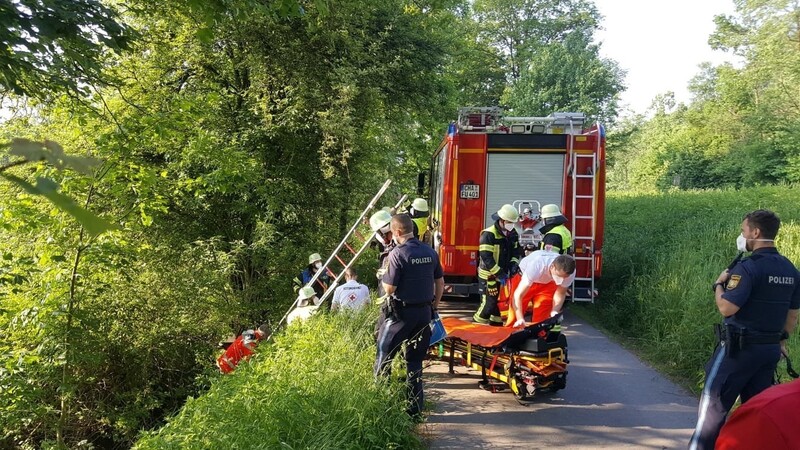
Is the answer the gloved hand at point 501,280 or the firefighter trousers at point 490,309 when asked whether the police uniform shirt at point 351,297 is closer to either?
the firefighter trousers at point 490,309

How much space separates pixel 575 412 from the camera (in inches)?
197

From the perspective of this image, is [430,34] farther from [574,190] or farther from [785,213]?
[785,213]

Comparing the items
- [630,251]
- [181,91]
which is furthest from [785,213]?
[181,91]

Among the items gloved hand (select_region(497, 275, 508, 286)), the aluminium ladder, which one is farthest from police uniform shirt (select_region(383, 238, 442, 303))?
the aluminium ladder

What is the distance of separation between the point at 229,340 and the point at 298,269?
2.00 m

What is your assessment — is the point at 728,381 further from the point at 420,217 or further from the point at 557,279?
the point at 420,217

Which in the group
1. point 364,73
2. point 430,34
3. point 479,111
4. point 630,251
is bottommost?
point 630,251

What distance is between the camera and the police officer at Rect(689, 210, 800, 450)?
341 centimetres

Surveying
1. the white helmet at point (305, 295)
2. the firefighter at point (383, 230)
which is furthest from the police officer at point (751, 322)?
the white helmet at point (305, 295)

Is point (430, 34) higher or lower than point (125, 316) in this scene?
higher

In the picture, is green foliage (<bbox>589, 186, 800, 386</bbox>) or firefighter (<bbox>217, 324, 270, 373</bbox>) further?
firefighter (<bbox>217, 324, 270, 373</bbox>)

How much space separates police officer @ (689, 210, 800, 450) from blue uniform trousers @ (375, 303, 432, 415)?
2.04m

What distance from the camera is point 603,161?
26.9ft

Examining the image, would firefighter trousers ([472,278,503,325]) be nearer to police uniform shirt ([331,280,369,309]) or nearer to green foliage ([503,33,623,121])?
police uniform shirt ([331,280,369,309])
